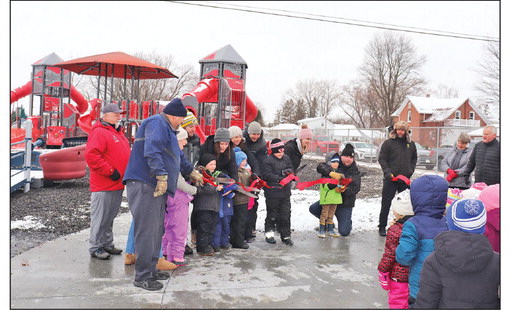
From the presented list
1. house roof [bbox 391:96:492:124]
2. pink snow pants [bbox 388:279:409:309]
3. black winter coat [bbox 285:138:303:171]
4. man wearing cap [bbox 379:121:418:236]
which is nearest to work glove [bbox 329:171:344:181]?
black winter coat [bbox 285:138:303:171]

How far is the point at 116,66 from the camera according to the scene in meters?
15.3

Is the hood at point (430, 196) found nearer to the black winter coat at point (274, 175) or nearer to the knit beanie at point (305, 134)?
the black winter coat at point (274, 175)

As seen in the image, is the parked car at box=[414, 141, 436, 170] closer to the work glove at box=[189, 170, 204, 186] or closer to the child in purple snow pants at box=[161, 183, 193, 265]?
the work glove at box=[189, 170, 204, 186]

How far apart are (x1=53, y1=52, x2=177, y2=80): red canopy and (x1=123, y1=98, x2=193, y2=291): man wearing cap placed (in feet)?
29.8

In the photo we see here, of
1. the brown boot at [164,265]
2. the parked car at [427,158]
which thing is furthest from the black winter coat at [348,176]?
the parked car at [427,158]

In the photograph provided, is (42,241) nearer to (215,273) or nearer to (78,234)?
(78,234)

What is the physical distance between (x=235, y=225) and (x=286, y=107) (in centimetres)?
6416

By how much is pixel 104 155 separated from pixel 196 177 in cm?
106

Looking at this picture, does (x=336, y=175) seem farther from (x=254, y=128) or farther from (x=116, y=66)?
(x=116, y=66)

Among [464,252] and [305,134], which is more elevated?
[305,134]

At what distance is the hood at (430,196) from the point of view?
2945 mm

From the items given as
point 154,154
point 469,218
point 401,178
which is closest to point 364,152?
point 401,178

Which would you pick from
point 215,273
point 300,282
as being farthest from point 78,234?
point 300,282

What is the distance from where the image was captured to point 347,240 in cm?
590
